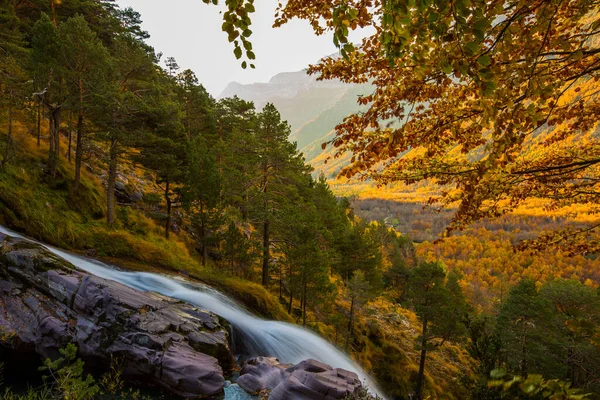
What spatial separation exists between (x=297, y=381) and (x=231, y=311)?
487 centimetres

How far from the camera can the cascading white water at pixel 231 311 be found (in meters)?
11.1

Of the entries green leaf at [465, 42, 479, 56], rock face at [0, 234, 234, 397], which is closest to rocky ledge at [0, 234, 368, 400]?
rock face at [0, 234, 234, 397]

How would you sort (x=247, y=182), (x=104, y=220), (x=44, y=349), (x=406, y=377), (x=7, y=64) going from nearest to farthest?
1. (x=44, y=349)
2. (x=7, y=64)
3. (x=104, y=220)
4. (x=247, y=182)
5. (x=406, y=377)

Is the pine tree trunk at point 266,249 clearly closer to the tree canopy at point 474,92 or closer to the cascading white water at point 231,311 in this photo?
the cascading white water at point 231,311

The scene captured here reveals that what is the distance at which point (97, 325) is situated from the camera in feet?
25.9

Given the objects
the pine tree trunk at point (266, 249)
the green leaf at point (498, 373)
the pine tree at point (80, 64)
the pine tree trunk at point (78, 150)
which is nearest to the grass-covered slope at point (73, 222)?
the pine tree trunk at point (78, 150)

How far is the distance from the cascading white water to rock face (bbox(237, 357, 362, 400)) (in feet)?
5.67

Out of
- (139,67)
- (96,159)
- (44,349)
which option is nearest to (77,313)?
(44,349)

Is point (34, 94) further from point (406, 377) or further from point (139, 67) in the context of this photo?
point (406, 377)

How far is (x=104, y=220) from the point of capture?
53.9ft

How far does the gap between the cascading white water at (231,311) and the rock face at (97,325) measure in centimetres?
193

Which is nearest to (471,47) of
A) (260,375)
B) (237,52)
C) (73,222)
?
(237,52)

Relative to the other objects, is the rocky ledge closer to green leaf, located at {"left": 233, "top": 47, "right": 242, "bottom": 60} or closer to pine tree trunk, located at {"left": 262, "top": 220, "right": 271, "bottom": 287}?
green leaf, located at {"left": 233, "top": 47, "right": 242, "bottom": 60}

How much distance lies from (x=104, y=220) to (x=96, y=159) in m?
8.02
